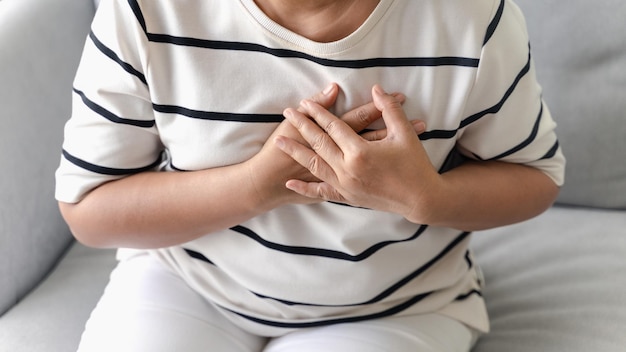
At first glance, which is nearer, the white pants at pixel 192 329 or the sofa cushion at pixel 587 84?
the white pants at pixel 192 329

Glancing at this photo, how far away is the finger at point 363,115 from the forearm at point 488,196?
109 millimetres

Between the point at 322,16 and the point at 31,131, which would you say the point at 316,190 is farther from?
the point at 31,131

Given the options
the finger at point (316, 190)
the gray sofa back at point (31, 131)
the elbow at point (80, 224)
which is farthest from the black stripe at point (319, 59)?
the gray sofa back at point (31, 131)

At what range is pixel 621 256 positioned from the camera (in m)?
1.10

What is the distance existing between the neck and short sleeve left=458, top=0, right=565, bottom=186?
0.14m

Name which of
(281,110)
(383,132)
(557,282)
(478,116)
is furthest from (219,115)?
(557,282)

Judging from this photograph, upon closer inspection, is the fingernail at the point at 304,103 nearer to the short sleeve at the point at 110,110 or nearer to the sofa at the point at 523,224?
the short sleeve at the point at 110,110

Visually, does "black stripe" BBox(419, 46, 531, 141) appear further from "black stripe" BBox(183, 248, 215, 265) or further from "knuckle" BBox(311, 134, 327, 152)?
"black stripe" BBox(183, 248, 215, 265)

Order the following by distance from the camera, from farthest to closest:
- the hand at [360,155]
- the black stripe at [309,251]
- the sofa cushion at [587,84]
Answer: the sofa cushion at [587,84], the black stripe at [309,251], the hand at [360,155]

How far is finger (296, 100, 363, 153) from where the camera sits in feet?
2.49

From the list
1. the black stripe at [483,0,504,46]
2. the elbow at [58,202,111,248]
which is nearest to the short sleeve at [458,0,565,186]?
the black stripe at [483,0,504,46]

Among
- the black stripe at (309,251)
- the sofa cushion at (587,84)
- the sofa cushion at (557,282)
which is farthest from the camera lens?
the sofa cushion at (587,84)

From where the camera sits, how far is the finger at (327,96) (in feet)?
2.56

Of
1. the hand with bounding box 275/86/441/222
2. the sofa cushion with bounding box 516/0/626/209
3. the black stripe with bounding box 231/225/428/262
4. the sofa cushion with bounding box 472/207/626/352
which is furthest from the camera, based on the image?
the sofa cushion with bounding box 516/0/626/209
